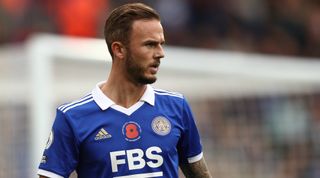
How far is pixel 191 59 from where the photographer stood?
10.2 m

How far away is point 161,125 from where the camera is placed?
5609 mm

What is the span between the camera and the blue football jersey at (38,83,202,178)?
217 inches

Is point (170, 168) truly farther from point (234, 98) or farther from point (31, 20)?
point (31, 20)

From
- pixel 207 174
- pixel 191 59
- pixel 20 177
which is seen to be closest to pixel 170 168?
pixel 207 174

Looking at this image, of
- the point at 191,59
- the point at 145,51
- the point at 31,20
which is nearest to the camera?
the point at 145,51

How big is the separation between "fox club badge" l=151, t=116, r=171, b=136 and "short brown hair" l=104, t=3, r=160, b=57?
399 millimetres

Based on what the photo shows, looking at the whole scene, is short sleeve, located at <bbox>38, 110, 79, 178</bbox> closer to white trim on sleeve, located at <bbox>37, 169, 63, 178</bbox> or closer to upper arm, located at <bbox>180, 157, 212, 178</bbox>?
white trim on sleeve, located at <bbox>37, 169, 63, 178</bbox>

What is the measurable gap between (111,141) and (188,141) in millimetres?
420

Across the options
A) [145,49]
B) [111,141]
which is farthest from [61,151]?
[145,49]

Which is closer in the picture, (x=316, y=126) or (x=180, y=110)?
(x=180, y=110)

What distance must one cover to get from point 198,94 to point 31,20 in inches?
170

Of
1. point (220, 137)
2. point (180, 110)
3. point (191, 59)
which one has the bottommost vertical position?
point (220, 137)

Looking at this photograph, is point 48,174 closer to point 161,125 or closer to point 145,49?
point 161,125

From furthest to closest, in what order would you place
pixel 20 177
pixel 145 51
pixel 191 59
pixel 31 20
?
pixel 31 20 → pixel 191 59 → pixel 20 177 → pixel 145 51
